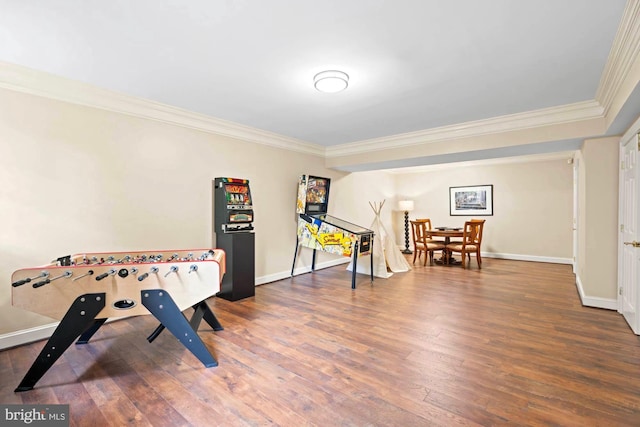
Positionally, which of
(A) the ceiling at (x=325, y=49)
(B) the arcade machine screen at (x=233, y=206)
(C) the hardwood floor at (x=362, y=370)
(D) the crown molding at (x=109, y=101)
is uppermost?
(A) the ceiling at (x=325, y=49)

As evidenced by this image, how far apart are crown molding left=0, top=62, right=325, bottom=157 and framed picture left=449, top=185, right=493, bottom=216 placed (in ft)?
18.0

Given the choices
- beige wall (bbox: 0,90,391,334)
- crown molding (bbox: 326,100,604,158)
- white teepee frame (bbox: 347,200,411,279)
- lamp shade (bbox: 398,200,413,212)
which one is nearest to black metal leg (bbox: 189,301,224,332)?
beige wall (bbox: 0,90,391,334)

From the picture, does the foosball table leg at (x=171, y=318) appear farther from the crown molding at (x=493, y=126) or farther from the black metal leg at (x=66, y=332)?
the crown molding at (x=493, y=126)

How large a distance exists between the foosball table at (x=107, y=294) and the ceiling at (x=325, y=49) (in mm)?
1699

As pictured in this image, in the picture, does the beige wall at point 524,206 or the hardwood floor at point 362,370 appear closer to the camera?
the hardwood floor at point 362,370

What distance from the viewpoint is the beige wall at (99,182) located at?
2.62 m

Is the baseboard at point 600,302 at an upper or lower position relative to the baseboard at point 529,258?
lower

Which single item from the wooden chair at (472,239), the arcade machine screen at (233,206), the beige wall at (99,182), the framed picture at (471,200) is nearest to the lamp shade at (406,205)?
the framed picture at (471,200)

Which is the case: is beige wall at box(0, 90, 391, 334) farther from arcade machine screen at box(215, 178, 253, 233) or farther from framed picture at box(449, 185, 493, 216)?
framed picture at box(449, 185, 493, 216)

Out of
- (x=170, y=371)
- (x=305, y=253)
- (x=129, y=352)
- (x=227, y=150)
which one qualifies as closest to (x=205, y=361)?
(x=170, y=371)

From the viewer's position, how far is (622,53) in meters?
2.18

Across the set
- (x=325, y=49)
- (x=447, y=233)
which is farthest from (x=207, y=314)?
(x=447, y=233)

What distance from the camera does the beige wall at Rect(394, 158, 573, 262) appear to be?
6352mm

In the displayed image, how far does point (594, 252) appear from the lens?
3531mm
